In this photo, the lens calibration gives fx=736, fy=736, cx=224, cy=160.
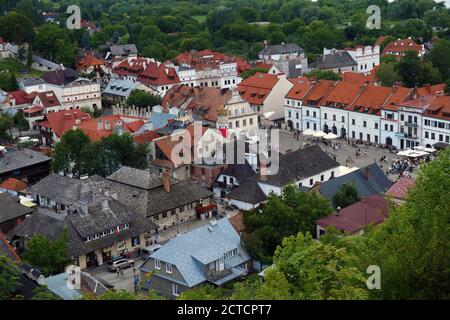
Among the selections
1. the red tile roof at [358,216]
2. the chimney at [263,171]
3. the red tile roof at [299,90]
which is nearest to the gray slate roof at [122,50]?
the red tile roof at [299,90]

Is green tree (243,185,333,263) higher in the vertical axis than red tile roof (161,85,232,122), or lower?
higher

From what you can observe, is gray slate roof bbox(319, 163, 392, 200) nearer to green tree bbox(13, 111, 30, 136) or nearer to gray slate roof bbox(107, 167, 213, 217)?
gray slate roof bbox(107, 167, 213, 217)

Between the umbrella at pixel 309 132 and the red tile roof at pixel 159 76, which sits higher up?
the red tile roof at pixel 159 76

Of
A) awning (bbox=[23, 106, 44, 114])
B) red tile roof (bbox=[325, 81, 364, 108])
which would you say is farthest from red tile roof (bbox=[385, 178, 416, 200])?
awning (bbox=[23, 106, 44, 114])

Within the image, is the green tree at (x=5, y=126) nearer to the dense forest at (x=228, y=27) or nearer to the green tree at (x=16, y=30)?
the dense forest at (x=228, y=27)

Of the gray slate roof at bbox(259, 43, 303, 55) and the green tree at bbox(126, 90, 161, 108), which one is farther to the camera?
the gray slate roof at bbox(259, 43, 303, 55)

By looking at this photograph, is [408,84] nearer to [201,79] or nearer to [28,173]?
[201,79]
